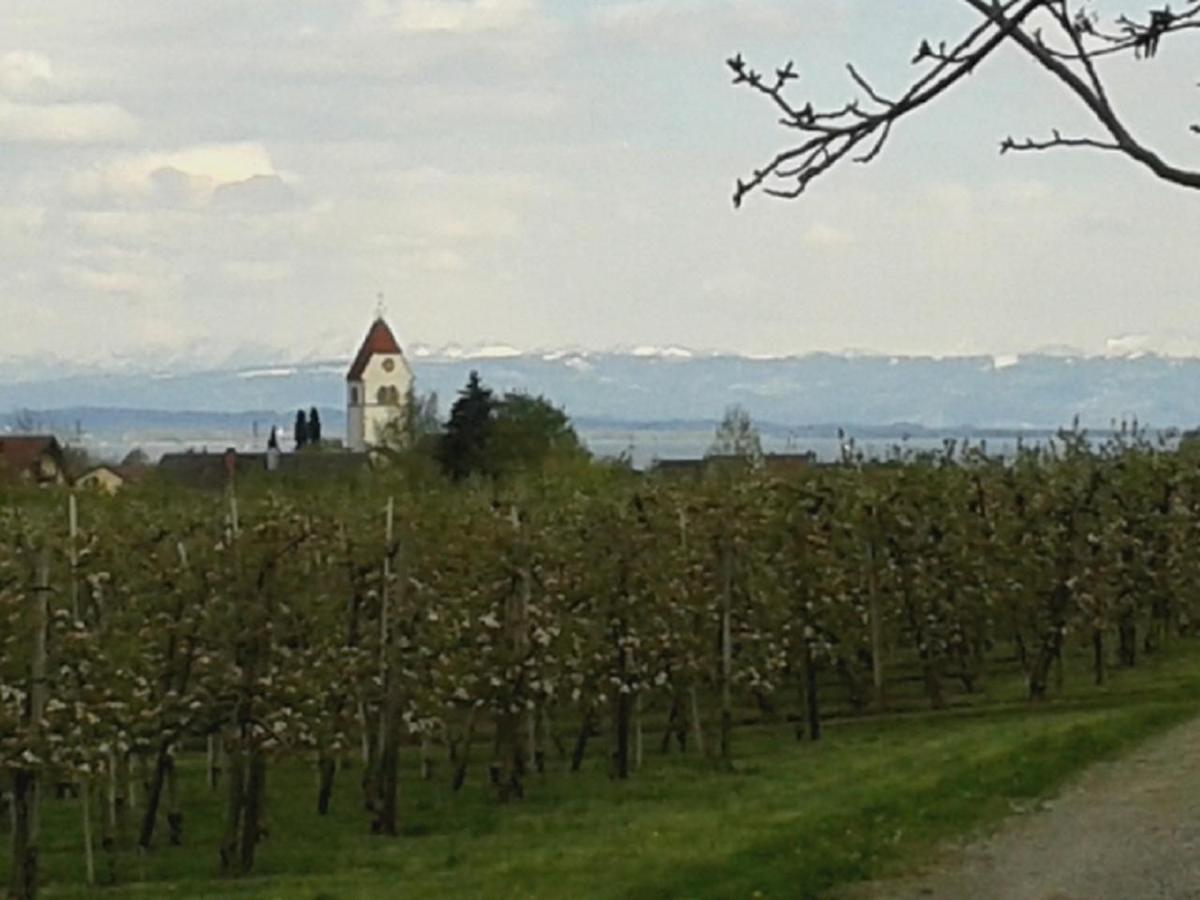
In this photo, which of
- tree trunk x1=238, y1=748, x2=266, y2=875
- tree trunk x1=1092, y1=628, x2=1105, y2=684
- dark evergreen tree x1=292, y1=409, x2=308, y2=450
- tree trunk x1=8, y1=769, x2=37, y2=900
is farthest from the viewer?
dark evergreen tree x1=292, y1=409, x2=308, y2=450

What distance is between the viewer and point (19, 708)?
16234 millimetres

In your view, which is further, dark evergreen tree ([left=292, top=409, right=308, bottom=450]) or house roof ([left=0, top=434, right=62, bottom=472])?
dark evergreen tree ([left=292, top=409, right=308, bottom=450])

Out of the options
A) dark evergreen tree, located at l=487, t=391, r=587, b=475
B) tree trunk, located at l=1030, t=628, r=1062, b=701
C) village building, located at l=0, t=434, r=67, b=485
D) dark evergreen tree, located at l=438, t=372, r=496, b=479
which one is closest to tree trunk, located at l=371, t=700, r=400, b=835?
tree trunk, located at l=1030, t=628, r=1062, b=701

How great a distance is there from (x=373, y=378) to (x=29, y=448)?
6547 centimetres

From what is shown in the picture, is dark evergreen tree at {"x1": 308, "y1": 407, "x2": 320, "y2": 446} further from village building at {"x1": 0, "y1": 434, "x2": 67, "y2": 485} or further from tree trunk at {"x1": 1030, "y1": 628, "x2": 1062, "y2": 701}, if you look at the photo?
tree trunk at {"x1": 1030, "y1": 628, "x2": 1062, "y2": 701}

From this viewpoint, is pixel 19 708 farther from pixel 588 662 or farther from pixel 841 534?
pixel 841 534

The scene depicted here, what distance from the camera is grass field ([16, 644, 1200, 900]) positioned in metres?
13.1

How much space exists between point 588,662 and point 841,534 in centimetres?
609

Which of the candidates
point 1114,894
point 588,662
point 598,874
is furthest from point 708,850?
point 588,662

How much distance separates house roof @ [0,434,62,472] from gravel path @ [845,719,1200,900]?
6137 cm

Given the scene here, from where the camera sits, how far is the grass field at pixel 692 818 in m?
13.1

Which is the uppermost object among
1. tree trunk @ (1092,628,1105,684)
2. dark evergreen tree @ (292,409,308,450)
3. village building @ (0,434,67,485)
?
dark evergreen tree @ (292,409,308,450)

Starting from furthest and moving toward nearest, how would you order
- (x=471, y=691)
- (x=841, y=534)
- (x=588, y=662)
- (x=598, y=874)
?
(x=841, y=534), (x=588, y=662), (x=471, y=691), (x=598, y=874)

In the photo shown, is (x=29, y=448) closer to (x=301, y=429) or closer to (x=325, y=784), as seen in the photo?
(x=301, y=429)
